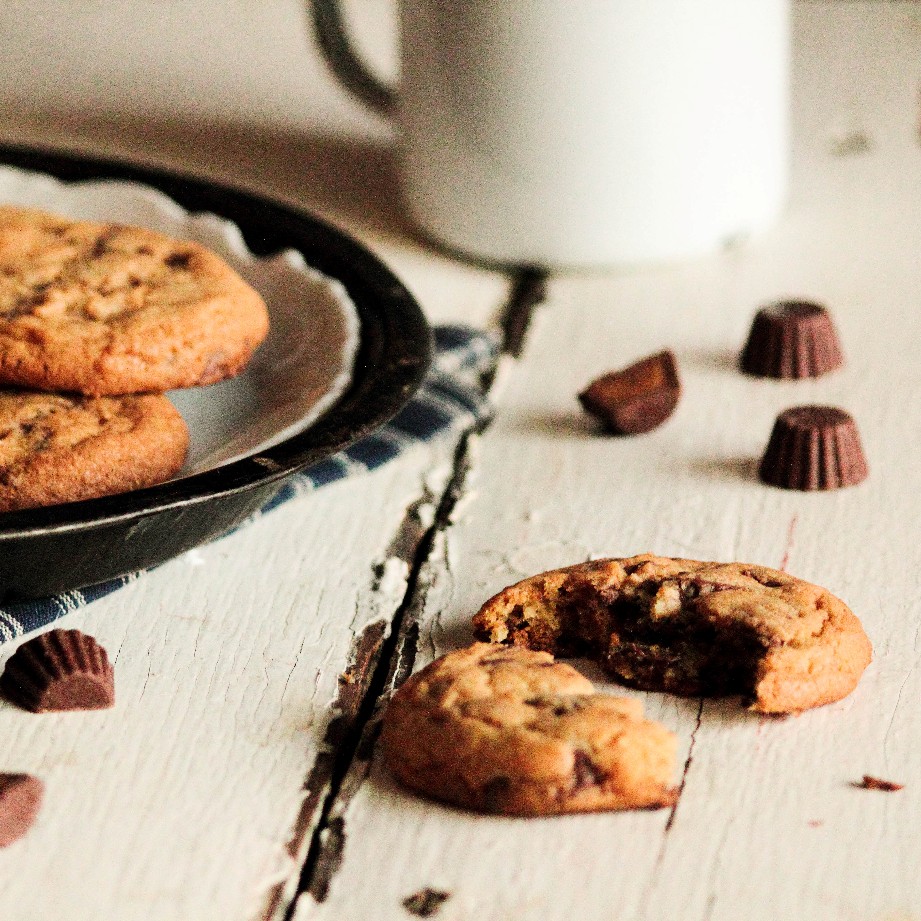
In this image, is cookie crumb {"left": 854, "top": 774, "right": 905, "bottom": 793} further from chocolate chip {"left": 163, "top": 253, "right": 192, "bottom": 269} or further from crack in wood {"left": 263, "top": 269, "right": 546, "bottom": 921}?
chocolate chip {"left": 163, "top": 253, "right": 192, "bottom": 269}

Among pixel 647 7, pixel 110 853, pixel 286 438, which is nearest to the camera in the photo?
pixel 110 853

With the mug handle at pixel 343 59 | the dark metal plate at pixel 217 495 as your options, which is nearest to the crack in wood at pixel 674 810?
the dark metal plate at pixel 217 495

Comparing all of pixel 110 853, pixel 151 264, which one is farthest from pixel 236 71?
pixel 110 853

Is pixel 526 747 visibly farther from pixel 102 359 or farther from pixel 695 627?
pixel 102 359

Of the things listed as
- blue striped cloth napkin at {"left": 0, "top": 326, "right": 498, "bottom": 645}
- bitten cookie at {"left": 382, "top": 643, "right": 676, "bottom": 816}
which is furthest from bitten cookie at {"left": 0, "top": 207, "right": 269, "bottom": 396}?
bitten cookie at {"left": 382, "top": 643, "right": 676, "bottom": 816}

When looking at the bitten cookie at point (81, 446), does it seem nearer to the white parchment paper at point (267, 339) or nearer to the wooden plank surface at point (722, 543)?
the white parchment paper at point (267, 339)

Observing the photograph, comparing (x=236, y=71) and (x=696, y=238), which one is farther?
(x=236, y=71)

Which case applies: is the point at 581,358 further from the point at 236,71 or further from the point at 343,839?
the point at 236,71
